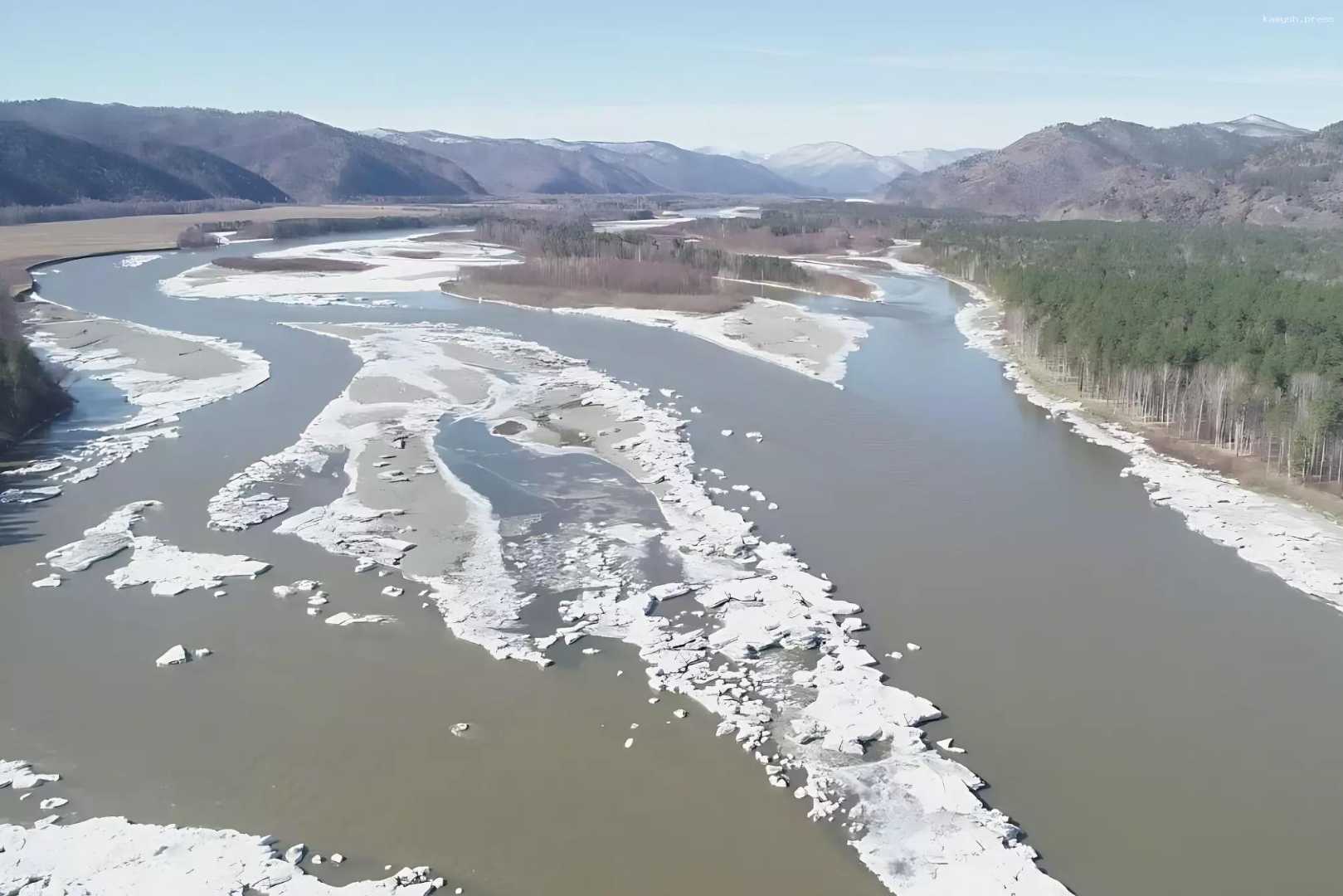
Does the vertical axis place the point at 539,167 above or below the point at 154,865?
above

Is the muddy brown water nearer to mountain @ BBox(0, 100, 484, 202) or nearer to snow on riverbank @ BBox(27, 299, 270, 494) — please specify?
snow on riverbank @ BBox(27, 299, 270, 494)

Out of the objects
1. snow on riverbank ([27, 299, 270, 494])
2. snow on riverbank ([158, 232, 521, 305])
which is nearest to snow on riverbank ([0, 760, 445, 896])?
snow on riverbank ([27, 299, 270, 494])

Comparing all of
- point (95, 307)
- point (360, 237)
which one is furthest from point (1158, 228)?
point (95, 307)

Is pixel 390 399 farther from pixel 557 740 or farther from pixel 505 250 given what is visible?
pixel 505 250

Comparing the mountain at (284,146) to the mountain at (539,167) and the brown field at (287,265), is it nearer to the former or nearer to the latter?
the mountain at (539,167)

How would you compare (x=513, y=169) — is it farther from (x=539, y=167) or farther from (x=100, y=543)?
(x=100, y=543)

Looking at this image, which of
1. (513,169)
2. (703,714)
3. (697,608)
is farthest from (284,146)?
(703,714)

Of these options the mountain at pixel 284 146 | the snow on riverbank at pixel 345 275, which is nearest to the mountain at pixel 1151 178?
the snow on riverbank at pixel 345 275
